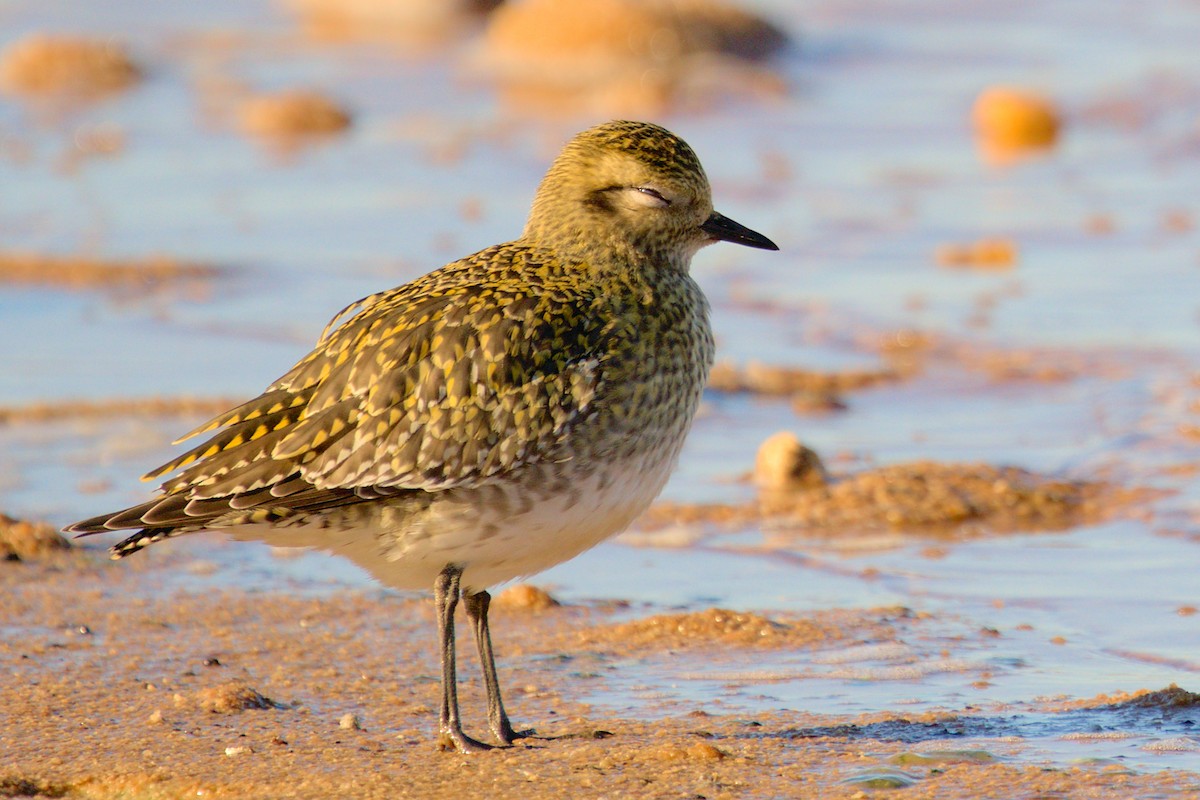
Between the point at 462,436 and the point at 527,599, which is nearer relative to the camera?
the point at 462,436

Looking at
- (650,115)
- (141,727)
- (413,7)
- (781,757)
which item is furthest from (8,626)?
(413,7)

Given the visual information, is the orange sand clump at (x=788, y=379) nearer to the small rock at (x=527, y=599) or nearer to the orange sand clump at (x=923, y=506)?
the orange sand clump at (x=923, y=506)

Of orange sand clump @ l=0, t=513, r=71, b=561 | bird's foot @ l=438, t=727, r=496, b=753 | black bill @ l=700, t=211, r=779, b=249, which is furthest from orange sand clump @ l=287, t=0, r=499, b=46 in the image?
bird's foot @ l=438, t=727, r=496, b=753

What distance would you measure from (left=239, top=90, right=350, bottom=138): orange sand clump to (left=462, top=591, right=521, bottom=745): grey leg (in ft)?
33.0

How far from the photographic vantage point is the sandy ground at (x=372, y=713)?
4871mm

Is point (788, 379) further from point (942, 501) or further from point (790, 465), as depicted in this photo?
point (942, 501)

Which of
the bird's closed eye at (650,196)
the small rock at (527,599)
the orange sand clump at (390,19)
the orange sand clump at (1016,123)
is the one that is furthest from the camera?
the orange sand clump at (390,19)

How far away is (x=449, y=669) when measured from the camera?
5.34m

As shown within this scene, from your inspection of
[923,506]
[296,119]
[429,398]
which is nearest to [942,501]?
[923,506]

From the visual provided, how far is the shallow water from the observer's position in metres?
6.19

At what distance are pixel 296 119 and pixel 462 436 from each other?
1057cm

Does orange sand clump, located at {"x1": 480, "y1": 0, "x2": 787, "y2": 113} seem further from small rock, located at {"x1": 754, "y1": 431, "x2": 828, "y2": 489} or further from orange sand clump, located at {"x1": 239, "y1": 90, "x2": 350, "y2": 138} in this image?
small rock, located at {"x1": 754, "y1": 431, "x2": 828, "y2": 489}

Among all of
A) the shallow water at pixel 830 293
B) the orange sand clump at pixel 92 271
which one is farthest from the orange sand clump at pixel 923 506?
the orange sand clump at pixel 92 271

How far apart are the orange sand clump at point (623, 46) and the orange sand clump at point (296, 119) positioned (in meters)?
2.15
